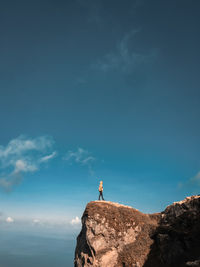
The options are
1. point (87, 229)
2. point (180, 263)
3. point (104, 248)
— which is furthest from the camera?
point (87, 229)

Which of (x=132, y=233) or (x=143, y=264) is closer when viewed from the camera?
(x=143, y=264)

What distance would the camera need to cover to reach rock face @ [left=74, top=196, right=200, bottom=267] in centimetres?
2642

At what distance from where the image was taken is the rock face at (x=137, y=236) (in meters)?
26.4

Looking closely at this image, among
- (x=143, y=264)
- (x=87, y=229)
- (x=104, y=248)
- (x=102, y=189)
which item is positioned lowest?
(x=143, y=264)

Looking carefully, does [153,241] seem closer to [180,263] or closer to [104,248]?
[180,263]

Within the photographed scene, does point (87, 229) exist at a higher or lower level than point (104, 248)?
higher

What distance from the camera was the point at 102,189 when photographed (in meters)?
37.6

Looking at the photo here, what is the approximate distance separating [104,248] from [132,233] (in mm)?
4986

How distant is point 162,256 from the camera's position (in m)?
27.4

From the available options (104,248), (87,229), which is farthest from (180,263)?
(87,229)

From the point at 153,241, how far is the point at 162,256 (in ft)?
9.28

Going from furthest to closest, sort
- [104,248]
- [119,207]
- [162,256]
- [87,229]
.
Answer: [119,207]
[87,229]
[104,248]
[162,256]

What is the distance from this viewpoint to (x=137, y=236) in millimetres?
31172

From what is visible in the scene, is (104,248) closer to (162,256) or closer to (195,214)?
(162,256)
